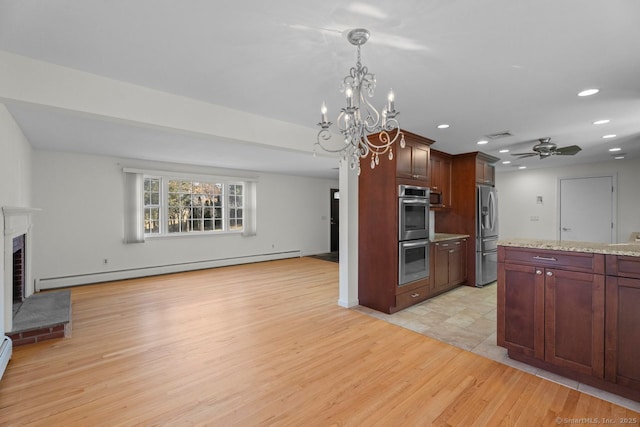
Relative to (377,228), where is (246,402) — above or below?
below

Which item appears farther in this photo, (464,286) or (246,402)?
(464,286)

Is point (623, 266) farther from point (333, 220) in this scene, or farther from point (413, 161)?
point (333, 220)

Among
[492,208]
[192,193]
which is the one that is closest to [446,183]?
[492,208]

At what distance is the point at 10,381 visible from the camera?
2.26 meters

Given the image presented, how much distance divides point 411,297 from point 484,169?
9.37ft

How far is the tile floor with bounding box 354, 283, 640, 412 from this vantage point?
2.28 metres

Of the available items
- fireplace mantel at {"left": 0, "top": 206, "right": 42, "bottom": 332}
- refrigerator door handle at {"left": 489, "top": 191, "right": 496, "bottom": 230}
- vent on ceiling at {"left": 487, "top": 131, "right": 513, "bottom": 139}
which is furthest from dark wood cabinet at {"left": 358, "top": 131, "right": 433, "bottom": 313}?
fireplace mantel at {"left": 0, "top": 206, "right": 42, "bottom": 332}

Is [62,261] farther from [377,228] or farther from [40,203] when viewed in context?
[377,228]

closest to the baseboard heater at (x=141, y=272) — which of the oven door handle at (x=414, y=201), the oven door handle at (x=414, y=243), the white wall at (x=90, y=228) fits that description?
the white wall at (x=90, y=228)

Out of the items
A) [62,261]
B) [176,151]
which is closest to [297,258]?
[176,151]

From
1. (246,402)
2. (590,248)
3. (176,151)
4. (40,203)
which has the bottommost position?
(246,402)

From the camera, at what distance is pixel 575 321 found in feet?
7.15

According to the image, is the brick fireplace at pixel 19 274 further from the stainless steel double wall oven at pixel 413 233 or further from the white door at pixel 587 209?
the white door at pixel 587 209

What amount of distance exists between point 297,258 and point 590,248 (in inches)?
256
